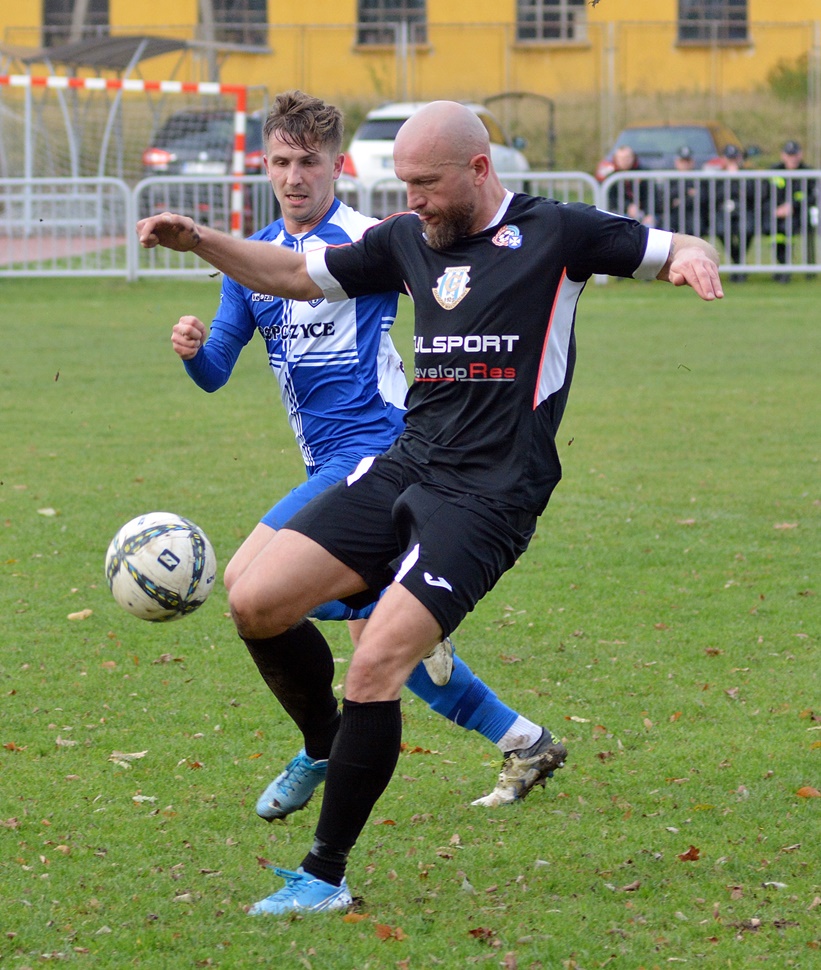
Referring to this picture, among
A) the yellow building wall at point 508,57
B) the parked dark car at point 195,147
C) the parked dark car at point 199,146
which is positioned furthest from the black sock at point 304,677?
the yellow building wall at point 508,57

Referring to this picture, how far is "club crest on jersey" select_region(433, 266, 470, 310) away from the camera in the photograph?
421 cm

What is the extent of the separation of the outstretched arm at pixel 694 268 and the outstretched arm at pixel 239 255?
1.11 meters

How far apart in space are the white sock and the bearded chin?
1568mm

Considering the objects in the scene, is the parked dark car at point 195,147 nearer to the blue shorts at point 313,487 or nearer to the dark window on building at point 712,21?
the dark window on building at point 712,21

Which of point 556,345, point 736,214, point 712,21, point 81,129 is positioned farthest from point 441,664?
point 712,21

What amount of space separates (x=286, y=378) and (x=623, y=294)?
1609 centimetres

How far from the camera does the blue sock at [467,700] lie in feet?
15.8

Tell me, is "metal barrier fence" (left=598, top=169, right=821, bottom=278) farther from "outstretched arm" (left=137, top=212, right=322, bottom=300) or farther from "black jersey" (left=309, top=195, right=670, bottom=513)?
"black jersey" (left=309, top=195, right=670, bottom=513)

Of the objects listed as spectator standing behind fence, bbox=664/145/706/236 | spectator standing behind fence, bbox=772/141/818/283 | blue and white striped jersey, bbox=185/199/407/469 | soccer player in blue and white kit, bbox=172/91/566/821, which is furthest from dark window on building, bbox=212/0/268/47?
blue and white striped jersey, bbox=185/199/407/469

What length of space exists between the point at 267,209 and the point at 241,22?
17678 millimetres

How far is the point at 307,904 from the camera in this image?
3803 millimetres

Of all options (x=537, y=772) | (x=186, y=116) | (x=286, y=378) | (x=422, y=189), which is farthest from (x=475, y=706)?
(x=186, y=116)

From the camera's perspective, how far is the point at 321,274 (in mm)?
4539

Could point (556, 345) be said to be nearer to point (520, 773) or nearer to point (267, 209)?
point (520, 773)
